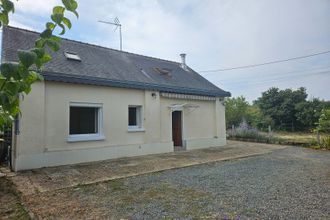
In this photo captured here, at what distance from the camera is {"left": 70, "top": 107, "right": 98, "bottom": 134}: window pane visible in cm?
1138

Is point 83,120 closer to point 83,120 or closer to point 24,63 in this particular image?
point 83,120

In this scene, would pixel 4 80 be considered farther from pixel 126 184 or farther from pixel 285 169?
pixel 285 169

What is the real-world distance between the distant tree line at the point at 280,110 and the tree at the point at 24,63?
93.3ft

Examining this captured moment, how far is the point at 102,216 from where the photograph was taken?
5043 millimetres

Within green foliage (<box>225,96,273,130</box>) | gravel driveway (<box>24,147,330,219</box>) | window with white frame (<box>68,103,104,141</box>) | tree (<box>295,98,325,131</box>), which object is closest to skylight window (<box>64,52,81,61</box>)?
window with white frame (<box>68,103,104,141</box>)

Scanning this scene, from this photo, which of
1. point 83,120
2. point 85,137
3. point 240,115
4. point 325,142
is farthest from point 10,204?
point 240,115

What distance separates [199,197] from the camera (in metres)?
6.19

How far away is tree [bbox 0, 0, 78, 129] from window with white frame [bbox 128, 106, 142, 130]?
1160 centimetres

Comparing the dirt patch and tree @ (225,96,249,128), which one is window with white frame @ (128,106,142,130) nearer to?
the dirt patch

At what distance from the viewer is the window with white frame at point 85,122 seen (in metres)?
11.3

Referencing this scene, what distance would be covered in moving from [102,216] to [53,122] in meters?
6.71

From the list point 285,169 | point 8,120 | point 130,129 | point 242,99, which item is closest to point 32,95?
point 130,129

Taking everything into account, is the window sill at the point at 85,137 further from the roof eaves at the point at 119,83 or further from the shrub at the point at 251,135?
the shrub at the point at 251,135

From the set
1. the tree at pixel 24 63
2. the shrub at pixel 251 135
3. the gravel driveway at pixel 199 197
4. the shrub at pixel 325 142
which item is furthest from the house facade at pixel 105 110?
the tree at pixel 24 63
